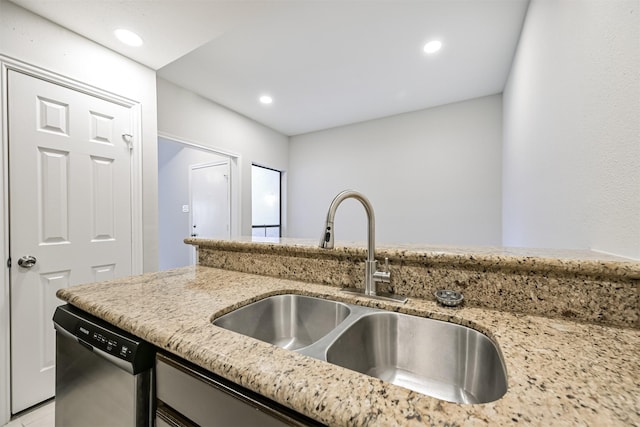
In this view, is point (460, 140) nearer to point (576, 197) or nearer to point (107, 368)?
point (576, 197)

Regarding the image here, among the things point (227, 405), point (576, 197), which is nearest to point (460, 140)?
point (576, 197)

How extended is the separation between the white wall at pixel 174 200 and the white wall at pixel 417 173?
1862 millimetres

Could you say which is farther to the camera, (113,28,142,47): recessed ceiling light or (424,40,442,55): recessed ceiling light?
(424,40,442,55): recessed ceiling light

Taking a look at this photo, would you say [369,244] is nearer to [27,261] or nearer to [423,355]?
[423,355]

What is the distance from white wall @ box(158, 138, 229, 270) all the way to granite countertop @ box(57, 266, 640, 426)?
3503 millimetres

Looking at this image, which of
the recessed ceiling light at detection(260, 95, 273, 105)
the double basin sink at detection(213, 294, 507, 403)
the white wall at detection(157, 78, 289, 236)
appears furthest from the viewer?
the recessed ceiling light at detection(260, 95, 273, 105)

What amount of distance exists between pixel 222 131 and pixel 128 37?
1.49 metres

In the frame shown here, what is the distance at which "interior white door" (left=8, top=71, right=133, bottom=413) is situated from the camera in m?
1.49

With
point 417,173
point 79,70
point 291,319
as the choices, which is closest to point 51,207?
point 79,70

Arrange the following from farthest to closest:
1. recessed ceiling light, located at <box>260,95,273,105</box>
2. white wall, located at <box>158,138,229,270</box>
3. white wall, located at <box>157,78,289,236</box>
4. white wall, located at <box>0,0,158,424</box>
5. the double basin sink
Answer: white wall, located at <box>158,138,229,270</box>
recessed ceiling light, located at <box>260,95,273,105</box>
white wall, located at <box>157,78,289,236</box>
white wall, located at <box>0,0,158,424</box>
the double basin sink

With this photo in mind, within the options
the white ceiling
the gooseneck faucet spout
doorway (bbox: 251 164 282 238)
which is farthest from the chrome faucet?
doorway (bbox: 251 164 282 238)

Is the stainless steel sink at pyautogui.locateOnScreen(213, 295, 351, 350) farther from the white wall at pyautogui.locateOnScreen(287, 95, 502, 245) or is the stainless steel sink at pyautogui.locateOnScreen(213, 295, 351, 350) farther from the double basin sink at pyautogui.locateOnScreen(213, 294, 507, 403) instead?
the white wall at pyautogui.locateOnScreen(287, 95, 502, 245)

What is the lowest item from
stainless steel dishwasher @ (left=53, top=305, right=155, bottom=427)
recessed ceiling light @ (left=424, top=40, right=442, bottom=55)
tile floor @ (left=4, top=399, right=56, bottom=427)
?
tile floor @ (left=4, top=399, right=56, bottom=427)

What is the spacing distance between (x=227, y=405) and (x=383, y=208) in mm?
3361
